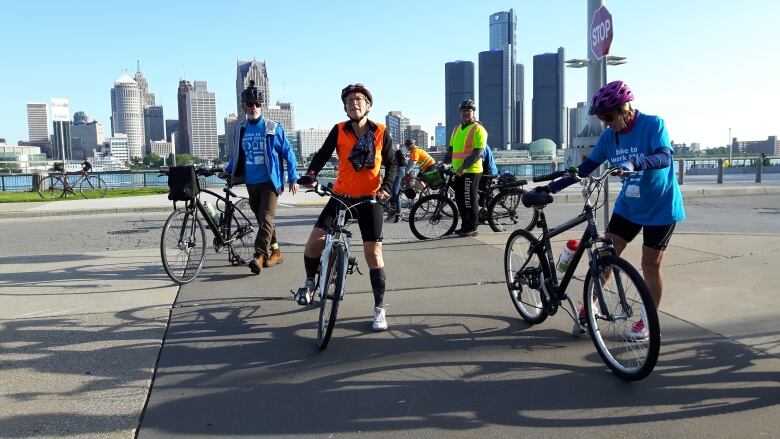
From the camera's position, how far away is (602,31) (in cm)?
729

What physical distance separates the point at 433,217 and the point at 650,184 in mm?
5272

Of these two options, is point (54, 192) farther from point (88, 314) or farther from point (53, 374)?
point (53, 374)

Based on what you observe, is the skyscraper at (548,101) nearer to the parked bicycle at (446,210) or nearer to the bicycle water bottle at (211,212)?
the parked bicycle at (446,210)

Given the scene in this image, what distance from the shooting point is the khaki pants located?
6.52m

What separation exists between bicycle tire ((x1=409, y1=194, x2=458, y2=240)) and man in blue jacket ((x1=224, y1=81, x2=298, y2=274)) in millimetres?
2836

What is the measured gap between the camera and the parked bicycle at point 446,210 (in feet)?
29.6

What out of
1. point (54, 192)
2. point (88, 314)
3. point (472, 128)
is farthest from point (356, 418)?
point (54, 192)

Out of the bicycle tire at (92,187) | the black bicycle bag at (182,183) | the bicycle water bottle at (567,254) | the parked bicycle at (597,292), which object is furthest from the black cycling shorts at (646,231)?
the bicycle tire at (92,187)

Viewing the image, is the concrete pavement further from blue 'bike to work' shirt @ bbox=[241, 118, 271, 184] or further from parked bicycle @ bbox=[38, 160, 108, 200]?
parked bicycle @ bbox=[38, 160, 108, 200]

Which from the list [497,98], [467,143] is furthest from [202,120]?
[467,143]

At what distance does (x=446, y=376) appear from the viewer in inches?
143

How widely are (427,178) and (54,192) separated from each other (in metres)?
16.0

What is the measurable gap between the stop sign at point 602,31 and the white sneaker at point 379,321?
15.4 feet

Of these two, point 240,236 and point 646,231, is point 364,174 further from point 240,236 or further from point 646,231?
point 240,236
